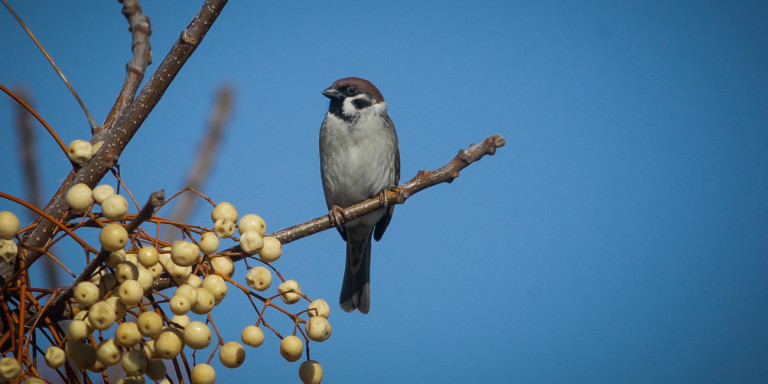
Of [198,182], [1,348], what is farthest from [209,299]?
[198,182]

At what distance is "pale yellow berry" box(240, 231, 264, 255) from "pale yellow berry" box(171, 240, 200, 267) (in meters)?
0.24

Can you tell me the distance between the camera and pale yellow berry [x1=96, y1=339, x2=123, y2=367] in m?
1.55

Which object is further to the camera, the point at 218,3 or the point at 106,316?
the point at 218,3

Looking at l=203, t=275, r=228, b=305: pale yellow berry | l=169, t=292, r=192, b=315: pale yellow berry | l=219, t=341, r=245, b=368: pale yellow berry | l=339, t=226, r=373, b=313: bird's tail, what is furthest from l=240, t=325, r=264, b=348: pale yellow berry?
l=339, t=226, r=373, b=313: bird's tail

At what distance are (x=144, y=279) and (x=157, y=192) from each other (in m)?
0.37

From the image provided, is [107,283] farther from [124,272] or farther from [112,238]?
[112,238]

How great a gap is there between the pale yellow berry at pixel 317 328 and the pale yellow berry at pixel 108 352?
55 cm

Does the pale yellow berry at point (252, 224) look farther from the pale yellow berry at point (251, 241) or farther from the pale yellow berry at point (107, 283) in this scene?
the pale yellow berry at point (107, 283)

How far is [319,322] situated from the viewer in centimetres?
187

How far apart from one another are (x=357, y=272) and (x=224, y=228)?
4.12 meters

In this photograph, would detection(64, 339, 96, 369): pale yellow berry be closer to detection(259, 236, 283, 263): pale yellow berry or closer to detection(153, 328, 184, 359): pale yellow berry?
detection(153, 328, 184, 359): pale yellow berry

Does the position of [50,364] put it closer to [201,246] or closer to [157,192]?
[201,246]

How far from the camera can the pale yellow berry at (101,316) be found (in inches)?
58.5

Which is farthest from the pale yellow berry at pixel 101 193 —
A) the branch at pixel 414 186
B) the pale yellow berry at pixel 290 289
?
the branch at pixel 414 186
